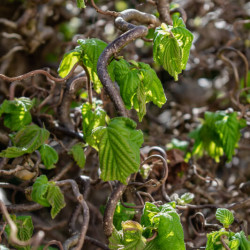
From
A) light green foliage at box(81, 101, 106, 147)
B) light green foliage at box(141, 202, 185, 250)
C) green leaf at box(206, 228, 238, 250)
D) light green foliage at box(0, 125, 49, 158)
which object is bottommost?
green leaf at box(206, 228, 238, 250)

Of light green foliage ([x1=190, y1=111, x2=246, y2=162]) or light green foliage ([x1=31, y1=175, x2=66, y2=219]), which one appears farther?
light green foliage ([x1=190, y1=111, x2=246, y2=162])

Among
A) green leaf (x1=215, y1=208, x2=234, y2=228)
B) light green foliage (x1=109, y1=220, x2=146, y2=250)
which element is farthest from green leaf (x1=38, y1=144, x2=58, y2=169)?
green leaf (x1=215, y1=208, x2=234, y2=228)

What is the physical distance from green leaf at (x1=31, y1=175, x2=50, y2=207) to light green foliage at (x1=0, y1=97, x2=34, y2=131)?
25 cm

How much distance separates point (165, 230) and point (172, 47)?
0.44m

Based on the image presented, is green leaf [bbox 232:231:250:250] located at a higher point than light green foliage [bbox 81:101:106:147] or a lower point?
lower

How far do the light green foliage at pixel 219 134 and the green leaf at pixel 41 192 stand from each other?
2.25 ft

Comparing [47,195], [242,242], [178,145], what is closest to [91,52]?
[47,195]

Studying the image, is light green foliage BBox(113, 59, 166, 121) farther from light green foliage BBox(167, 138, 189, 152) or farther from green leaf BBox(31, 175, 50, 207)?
light green foliage BBox(167, 138, 189, 152)

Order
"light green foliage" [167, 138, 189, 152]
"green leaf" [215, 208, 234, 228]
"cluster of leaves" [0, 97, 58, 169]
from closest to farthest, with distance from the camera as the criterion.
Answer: "green leaf" [215, 208, 234, 228] → "cluster of leaves" [0, 97, 58, 169] → "light green foliage" [167, 138, 189, 152]

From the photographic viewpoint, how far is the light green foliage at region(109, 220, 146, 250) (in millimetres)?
877

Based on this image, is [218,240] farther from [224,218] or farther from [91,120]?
[91,120]

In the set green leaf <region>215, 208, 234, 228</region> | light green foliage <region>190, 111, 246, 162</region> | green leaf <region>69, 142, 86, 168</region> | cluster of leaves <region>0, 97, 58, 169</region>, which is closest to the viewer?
green leaf <region>215, 208, 234, 228</region>

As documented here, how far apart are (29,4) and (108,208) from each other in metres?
1.34

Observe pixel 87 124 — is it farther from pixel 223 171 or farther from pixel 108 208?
pixel 223 171
